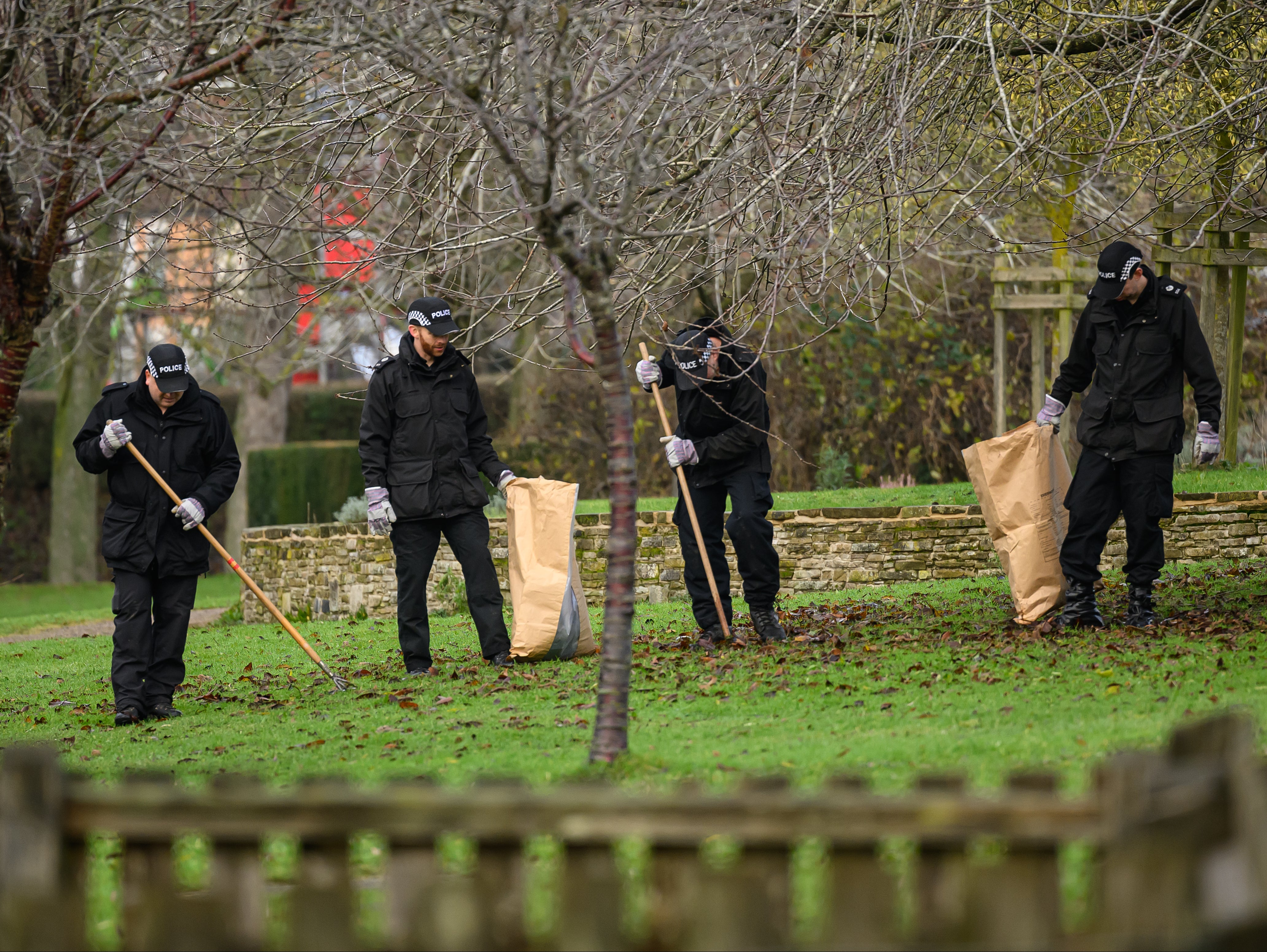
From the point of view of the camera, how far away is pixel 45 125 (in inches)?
226

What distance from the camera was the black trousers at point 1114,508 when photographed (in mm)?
6793

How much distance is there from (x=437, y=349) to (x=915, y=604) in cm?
362

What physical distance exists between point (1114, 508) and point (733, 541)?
1.95 m

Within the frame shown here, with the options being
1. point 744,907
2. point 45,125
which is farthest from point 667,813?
point 45,125

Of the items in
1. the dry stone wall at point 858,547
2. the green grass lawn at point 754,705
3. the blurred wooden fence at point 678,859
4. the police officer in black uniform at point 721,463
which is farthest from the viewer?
the dry stone wall at point 858,547

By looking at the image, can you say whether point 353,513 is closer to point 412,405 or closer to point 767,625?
point 412,405

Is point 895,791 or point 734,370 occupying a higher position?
point 734,370

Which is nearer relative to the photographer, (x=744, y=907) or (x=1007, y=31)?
(x=744, y=907)

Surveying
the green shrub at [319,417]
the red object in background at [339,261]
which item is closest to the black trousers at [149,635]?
the red object in background at [339,261]

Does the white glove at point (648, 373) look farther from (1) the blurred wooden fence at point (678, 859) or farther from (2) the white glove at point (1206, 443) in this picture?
(1) the blurred wooden fence at point (678, 859)

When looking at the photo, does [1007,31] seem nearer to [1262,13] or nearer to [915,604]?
[1262,13]

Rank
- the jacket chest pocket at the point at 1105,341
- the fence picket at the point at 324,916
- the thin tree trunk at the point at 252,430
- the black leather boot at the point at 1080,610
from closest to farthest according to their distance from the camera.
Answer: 1. the fence picket at the point at 324,916
2. the jacket chest pocket at the point at 1105,341
3. the black leather boot at the point at 1080,610
4. the thin tree trunk at the point at 252,430

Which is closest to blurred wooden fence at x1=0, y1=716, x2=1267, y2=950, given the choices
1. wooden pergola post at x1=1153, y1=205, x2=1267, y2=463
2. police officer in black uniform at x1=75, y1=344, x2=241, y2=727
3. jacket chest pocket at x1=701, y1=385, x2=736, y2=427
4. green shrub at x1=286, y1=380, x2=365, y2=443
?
police officer in black uniform at x1=75, y1=344, x2=241, y2=727

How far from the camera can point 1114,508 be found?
691cm
